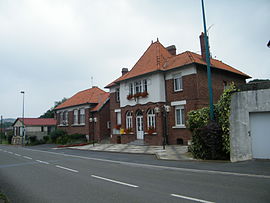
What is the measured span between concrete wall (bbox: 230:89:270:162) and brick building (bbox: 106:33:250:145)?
658 centimetres

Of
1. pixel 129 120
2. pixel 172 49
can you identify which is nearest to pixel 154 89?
pixel 129 120

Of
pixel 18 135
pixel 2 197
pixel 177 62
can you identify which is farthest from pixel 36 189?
pixel 18 135

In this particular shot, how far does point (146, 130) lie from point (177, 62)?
23.3 ft

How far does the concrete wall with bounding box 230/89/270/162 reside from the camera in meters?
10.9

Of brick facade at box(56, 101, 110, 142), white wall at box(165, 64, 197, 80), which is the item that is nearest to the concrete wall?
white wall at box(165, 64, 197, 80)

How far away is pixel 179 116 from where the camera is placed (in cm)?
2072

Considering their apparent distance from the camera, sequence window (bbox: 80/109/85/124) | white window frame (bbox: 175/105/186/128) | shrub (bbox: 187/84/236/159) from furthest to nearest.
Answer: window (bbox: 80/109/85/124) < white window frame (bbox: 175/105/186/128) < shrub (bbox: 187/84/236/159)

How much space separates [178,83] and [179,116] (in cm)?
305

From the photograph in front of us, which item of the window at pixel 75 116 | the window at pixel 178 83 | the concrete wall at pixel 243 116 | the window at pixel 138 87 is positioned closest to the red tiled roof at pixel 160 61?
the window at pixel 138 87

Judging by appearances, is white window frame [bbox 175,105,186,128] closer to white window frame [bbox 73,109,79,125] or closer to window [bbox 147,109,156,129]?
window [bbox 147,109,156,129]

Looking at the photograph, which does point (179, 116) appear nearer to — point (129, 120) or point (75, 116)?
point (129, 120)

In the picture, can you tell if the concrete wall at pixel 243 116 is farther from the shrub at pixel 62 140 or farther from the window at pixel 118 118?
the shrub at pixel 62 140

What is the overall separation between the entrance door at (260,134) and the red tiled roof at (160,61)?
941cm

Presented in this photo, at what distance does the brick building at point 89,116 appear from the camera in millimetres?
30422
